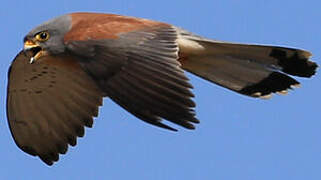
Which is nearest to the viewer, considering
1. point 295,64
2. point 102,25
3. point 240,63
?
point 102,25

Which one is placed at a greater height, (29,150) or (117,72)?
(117,72)

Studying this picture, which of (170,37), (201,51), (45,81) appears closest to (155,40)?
(170,37)

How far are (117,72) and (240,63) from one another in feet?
4.93

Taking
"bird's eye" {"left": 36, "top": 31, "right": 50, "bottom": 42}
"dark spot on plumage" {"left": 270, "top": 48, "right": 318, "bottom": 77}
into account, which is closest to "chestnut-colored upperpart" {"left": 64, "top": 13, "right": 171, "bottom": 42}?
"bird's eye" {"left": 36, "top": 31, "right": 50, "bottom": 42}

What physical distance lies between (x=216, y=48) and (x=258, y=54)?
39 centimetres

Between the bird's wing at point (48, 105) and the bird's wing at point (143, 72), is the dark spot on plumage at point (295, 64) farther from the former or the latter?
the bird's wing at point (48, 105)

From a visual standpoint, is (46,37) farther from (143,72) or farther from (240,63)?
(240,63)

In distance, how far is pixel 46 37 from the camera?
9391 millimetres

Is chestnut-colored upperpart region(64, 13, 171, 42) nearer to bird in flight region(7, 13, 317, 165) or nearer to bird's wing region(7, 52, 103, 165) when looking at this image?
bird in flight region(7, 13, 317, 165)

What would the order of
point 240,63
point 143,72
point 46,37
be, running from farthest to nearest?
point 240,63 < point 46,37 < point 143,72

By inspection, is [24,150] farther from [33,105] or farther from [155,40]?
[155,40]

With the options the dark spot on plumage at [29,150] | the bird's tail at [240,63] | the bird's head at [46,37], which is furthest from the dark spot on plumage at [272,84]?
the dark spot on plumage at [29,150]

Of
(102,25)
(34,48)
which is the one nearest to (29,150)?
(34,48)

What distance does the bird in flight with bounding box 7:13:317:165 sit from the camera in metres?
8.33
